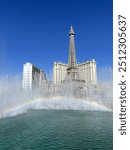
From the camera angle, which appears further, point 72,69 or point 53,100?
point 72,69

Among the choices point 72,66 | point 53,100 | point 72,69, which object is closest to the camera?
point 53,100

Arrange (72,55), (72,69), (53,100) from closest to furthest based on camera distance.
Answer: (53,100) < (72,69) < (72,55)

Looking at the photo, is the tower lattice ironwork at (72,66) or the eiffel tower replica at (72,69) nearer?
the eiffel tower replica at (72,69)

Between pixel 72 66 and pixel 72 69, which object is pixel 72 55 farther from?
pixel 72 69

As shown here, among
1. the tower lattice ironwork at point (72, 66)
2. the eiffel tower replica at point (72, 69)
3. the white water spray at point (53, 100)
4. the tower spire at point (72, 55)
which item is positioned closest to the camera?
the white water spray at point (53, 100)

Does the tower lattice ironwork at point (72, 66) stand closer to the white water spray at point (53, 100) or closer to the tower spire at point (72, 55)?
the tower spire at point (72, 55)

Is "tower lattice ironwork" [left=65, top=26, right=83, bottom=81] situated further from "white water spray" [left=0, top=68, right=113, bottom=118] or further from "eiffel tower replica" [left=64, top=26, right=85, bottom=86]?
"white water spray" [left=0, top=68, right=113, bottom=118]

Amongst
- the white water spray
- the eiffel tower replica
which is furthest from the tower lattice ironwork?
the white water spray

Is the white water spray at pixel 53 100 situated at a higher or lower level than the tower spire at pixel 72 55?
lower

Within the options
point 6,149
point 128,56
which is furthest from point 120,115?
point 6,149

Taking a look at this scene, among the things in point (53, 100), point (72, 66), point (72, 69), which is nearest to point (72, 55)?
point (72, 66)

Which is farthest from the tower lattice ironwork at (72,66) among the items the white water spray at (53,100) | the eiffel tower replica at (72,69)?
the white water spray at (53,100)
